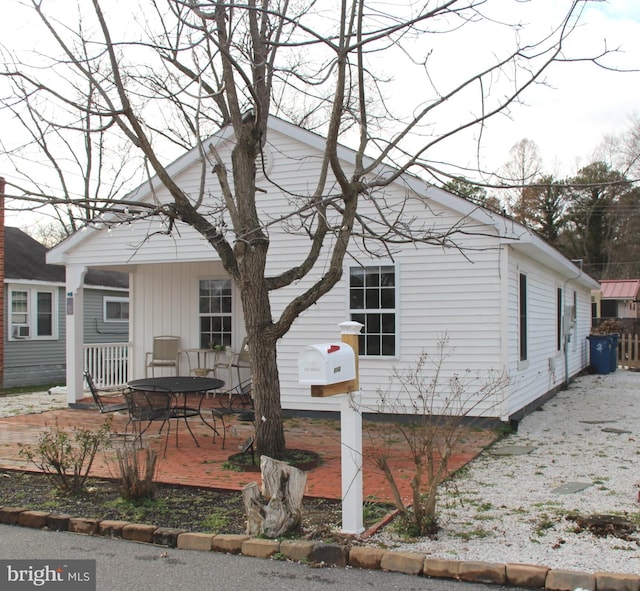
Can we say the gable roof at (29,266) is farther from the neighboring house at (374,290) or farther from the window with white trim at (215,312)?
the window with white trim at (215,312)

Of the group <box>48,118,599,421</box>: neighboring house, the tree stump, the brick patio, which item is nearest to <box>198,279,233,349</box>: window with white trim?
<box>48,118,599,421</box>: neighboring house

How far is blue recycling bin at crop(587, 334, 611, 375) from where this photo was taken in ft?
66.4

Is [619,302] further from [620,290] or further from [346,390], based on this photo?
[346,390]

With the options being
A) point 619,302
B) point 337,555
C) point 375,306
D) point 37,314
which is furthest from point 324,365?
point 619,302

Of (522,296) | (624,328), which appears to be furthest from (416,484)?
(624,328)

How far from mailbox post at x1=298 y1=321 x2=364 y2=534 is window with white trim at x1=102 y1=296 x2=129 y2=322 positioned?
18.3 meters

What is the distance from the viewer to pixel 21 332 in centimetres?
1891

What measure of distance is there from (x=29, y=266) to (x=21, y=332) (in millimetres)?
2028

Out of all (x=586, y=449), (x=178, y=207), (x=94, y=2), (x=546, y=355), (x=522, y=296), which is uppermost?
(x=94, y=2)

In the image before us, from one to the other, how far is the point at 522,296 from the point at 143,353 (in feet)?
25.0

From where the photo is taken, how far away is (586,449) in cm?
867

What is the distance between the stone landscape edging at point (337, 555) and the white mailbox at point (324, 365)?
3.78 feet

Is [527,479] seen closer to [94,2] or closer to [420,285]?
[420,285]

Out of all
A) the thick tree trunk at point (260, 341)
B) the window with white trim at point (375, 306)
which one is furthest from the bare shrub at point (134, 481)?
the window with white trim at point (375, 306)
